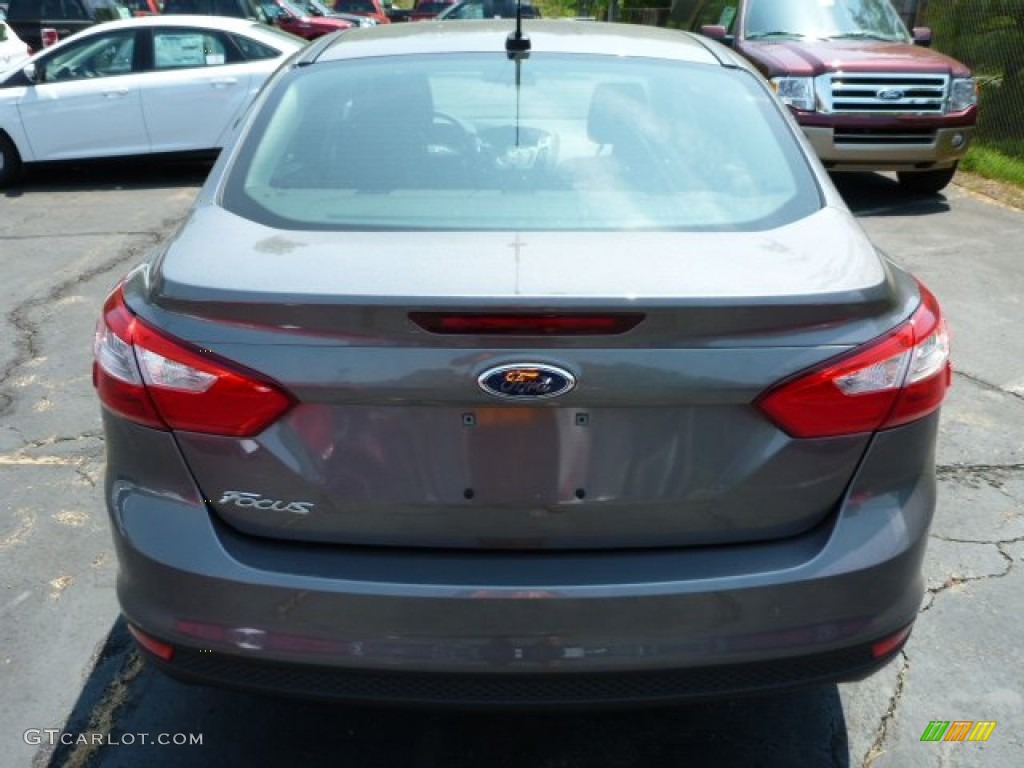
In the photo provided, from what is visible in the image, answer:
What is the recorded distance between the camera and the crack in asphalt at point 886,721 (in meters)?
2.97

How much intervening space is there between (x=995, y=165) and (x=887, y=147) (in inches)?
96.4

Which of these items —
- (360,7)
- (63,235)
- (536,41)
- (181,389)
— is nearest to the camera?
(181,389)

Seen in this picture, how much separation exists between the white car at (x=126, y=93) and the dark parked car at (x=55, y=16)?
8.06 metres

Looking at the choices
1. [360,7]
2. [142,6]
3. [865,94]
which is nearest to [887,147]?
[865,94]

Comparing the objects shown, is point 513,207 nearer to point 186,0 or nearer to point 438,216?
point 438,216

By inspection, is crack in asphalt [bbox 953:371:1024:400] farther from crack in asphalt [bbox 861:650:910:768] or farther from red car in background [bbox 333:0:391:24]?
red car in background [bbox 333:0:391:24]

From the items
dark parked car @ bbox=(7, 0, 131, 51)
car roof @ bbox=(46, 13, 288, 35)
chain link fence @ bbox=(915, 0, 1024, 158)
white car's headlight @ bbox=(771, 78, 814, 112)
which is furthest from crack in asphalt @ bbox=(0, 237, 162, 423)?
dark parked car @ bbox=(7, 0, 131, 51)

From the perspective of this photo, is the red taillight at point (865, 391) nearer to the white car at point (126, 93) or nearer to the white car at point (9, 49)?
the white car at point (126, 93)

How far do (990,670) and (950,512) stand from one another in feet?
3.50

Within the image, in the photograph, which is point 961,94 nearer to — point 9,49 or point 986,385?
point 986,385

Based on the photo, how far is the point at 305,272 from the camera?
2.41m

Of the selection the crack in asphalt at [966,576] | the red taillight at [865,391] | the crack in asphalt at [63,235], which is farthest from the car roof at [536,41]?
the crack in asphalt at [63,235]

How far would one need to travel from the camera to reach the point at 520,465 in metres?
2.32

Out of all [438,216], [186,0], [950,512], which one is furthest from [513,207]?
[186,0]
